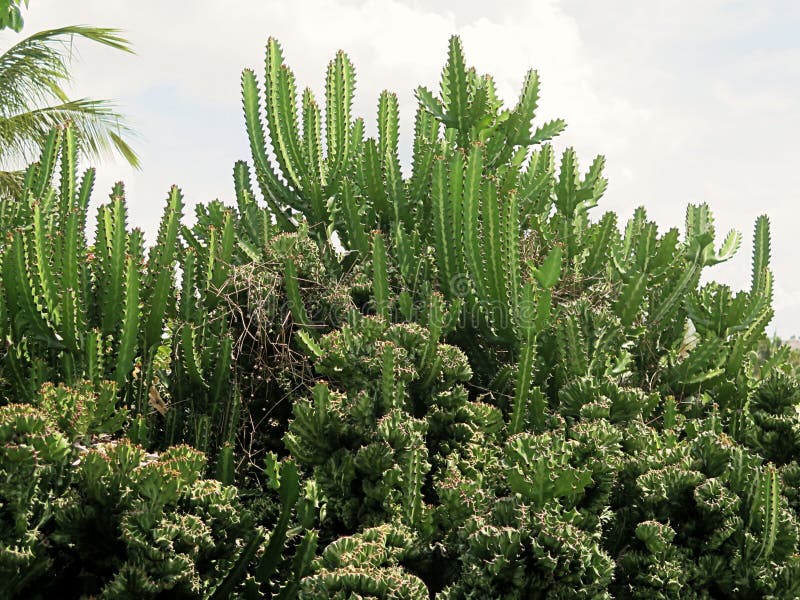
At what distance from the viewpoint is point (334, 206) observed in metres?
5.38

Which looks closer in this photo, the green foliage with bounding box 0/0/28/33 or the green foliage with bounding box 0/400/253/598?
the green foliage with bounding box 0/400/253/598

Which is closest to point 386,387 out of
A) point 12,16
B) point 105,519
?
point 105,519

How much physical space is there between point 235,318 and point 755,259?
3987 mm

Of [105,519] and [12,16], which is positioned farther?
[12,16]

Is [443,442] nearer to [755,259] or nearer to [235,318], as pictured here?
[235,318]

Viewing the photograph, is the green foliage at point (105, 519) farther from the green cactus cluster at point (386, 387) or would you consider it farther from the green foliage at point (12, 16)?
the green foliage at point (12, 16)

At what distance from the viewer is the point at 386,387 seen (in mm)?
3531

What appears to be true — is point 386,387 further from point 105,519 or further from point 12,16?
point 12,16

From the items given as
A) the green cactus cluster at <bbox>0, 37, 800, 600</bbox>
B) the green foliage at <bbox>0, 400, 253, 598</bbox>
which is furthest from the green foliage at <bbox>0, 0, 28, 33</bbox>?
the green foliage at <bbox>0, 400, 253, 598</bbox>

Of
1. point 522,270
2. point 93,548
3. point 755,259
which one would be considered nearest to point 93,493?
point 93,548

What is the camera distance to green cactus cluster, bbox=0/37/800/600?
3.02m

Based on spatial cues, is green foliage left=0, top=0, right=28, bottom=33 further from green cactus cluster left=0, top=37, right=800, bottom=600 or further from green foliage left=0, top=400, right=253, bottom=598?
green foliage left=0, top=400, right=253, bottom=598

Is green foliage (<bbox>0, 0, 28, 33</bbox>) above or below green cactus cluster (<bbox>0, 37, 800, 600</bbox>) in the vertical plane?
above

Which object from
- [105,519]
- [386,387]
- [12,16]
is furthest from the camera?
[12,16]
